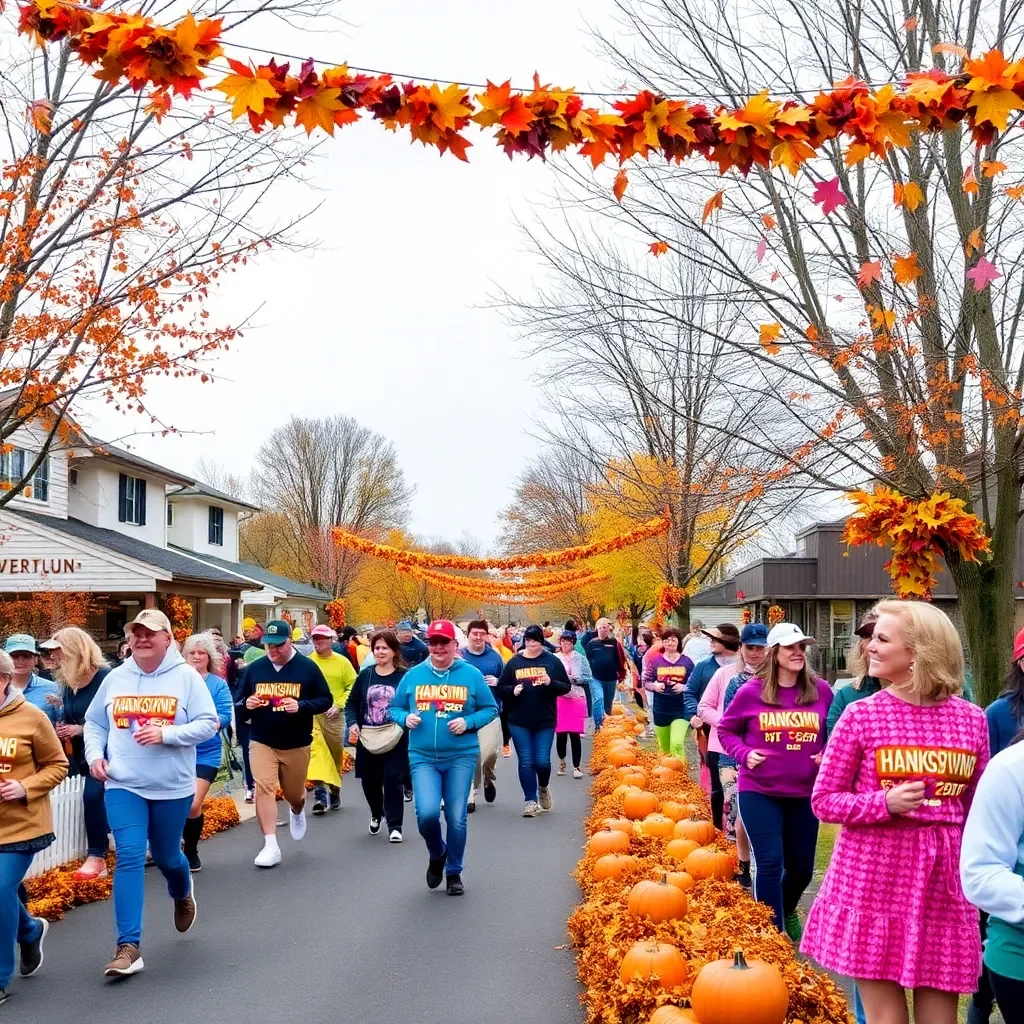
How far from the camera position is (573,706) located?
15.4 meters

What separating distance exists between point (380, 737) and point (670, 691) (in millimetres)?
4063

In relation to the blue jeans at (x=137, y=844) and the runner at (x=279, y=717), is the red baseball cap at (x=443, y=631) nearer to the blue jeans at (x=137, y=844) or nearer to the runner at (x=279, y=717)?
the runner at (x=279, y=717)

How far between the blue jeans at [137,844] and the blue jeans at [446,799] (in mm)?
2045

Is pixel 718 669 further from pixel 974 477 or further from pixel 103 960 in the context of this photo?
pixel 103 960

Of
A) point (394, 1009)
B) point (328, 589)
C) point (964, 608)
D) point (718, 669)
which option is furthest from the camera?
point (328, 589)

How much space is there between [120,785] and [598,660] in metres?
14.1

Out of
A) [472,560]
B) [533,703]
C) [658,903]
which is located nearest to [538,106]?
[658,903]

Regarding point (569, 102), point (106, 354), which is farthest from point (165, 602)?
point (569, 102)

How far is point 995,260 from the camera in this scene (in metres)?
12.0

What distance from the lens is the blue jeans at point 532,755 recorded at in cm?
1278

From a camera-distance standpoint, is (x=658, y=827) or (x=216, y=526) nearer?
(x=658, y=827)

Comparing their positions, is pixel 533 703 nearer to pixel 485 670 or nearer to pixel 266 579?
pixel 485 670

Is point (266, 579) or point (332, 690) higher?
point (266, 579)

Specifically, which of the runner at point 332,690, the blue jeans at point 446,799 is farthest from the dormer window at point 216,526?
the blue jeans at point 446,799
